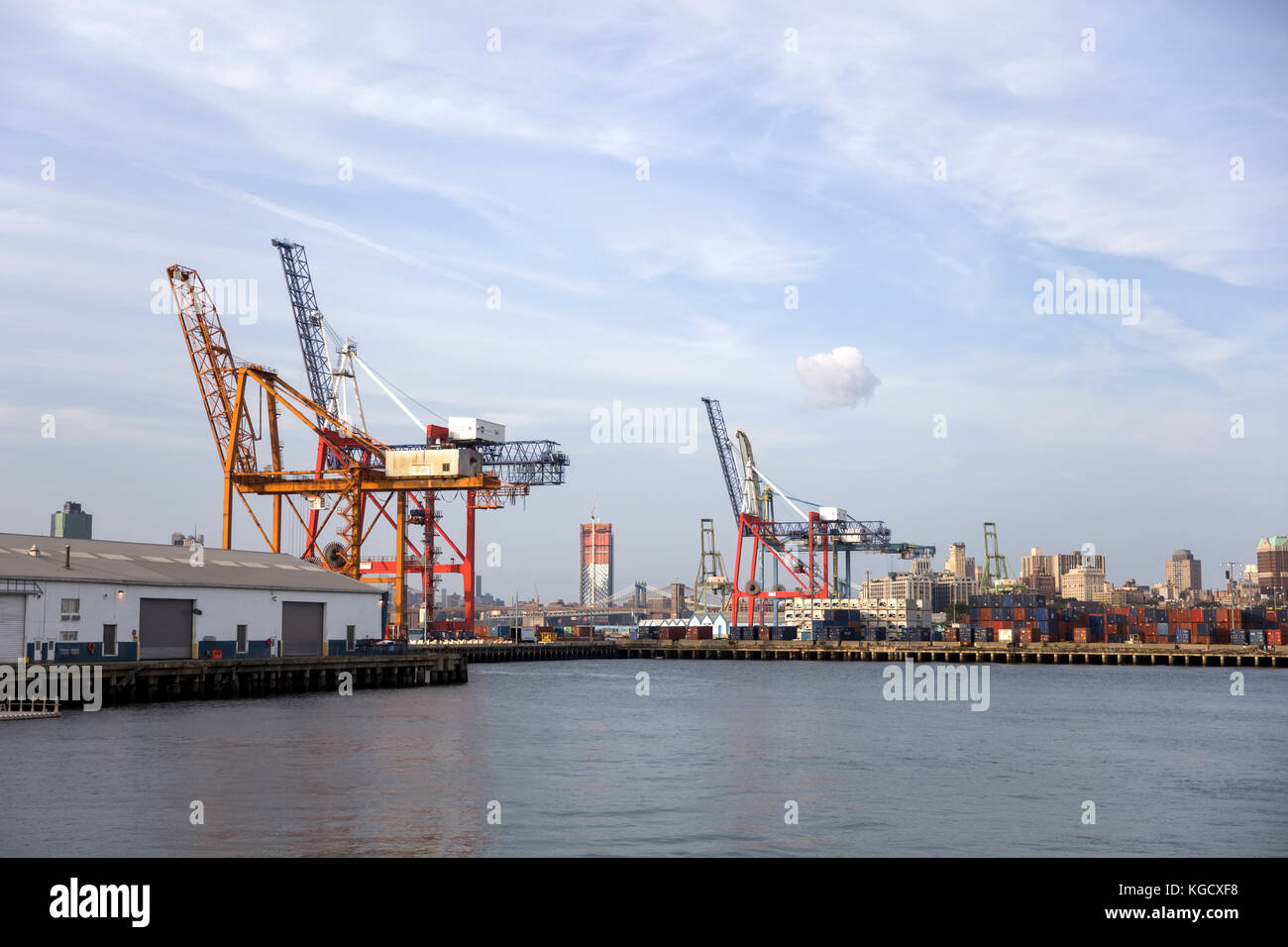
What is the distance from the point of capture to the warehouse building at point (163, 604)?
172 ft

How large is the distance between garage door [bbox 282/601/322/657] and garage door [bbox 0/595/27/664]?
1843 centimetres

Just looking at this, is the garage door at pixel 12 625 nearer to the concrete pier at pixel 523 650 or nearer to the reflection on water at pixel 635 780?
the reflection on water at pixel 635 780

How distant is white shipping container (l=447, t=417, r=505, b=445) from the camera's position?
104 metres

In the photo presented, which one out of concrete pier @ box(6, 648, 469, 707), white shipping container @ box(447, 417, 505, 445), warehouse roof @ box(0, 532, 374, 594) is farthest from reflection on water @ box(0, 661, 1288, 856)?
white shipping container @ box(447, 417, 505, 445)

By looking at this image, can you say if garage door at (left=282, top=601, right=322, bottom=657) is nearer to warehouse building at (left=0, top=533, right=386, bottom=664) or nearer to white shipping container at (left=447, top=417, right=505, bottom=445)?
warehouse building at (left=0, top=533, right=386, bottom=664)

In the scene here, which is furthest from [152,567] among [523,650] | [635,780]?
[523,650]

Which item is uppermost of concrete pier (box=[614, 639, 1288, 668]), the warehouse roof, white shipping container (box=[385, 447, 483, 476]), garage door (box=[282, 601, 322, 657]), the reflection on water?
white shipping container (box=[385, 447, 483, 476])

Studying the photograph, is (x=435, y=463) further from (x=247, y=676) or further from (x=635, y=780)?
(x=635, y=780)

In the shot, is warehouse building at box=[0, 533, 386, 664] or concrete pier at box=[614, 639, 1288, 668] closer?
warehouse building at box=[0, 533, 386, 664]

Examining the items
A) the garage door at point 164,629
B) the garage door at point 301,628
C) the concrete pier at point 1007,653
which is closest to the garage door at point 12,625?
the garage door at point 164,629

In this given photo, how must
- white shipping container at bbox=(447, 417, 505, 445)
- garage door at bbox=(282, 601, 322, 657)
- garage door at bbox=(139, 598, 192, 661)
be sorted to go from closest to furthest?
garage door at bbox=(139, 598, 192, 661)
garage door at bbox=(282, 601, 322, 657)
white shipping container at bbox=(447, 417, 505, 445)

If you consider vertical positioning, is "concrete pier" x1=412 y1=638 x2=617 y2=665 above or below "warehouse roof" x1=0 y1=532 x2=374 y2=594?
below
